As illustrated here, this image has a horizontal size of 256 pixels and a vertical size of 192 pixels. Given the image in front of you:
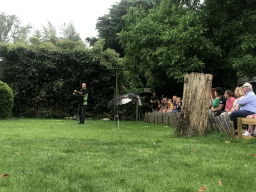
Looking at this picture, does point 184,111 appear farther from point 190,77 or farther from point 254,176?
point 254,176

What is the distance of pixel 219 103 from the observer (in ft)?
32.1

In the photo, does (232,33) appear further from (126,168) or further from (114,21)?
(114,21)

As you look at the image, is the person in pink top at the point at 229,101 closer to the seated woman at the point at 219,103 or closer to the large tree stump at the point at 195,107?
the seated woman at the point at 219,103

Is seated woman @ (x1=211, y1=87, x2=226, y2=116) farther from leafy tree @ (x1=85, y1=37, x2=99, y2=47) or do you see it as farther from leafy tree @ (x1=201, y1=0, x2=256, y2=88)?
leafy tree @ (x1=85, y1=37, x2=99, y2=47)

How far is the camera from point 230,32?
13.6 m

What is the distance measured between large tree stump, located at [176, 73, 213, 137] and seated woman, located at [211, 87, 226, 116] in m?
2.24

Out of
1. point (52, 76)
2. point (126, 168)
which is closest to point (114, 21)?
point (52, 76)

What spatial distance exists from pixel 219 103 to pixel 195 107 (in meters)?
2.82

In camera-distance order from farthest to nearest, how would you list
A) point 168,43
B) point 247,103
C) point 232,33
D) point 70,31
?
point 70,31, point 168,43, point 232,33, point 247,103

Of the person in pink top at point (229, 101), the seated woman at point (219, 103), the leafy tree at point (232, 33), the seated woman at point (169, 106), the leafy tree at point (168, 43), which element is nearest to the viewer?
the person in pink top at point (229, 101)

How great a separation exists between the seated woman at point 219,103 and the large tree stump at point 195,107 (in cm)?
224

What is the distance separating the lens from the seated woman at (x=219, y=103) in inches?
375

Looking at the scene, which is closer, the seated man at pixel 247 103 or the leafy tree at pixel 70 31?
the seated man at pixel 247 103

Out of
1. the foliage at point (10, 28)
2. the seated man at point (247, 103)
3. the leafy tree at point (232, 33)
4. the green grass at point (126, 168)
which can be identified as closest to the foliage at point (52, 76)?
the leafy tree at point (232, 33)
